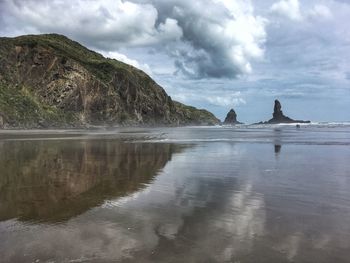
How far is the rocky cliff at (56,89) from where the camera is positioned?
100062 millimetres

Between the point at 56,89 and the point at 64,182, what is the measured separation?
4204 inches

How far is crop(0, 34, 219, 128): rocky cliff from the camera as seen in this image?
328 ft

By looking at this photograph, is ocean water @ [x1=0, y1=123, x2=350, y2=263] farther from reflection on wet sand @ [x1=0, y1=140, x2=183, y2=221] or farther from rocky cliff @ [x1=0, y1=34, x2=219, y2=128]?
Result: rocky cliff @ [x1=0, y1=34, x2=219, y2=128]

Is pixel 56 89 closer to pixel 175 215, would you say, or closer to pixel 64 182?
pixel 64 182

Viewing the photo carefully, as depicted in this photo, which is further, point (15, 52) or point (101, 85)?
point (101, 85)

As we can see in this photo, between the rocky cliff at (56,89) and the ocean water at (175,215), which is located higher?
the rocky cliff at (56,89)

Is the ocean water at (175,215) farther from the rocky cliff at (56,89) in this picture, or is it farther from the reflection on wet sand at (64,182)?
the rocky cliff at (56,89)

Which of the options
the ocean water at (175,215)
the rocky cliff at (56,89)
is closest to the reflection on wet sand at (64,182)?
the ocean water at (175,215)

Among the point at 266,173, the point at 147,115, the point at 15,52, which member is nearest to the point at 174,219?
the point at 266,173

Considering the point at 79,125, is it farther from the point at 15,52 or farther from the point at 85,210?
the point at 85,210

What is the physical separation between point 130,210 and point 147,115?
510 feet

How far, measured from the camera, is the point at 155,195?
12.8 metres

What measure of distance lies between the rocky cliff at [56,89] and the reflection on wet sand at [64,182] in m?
71.0

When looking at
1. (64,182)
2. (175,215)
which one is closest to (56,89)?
(64,182)
